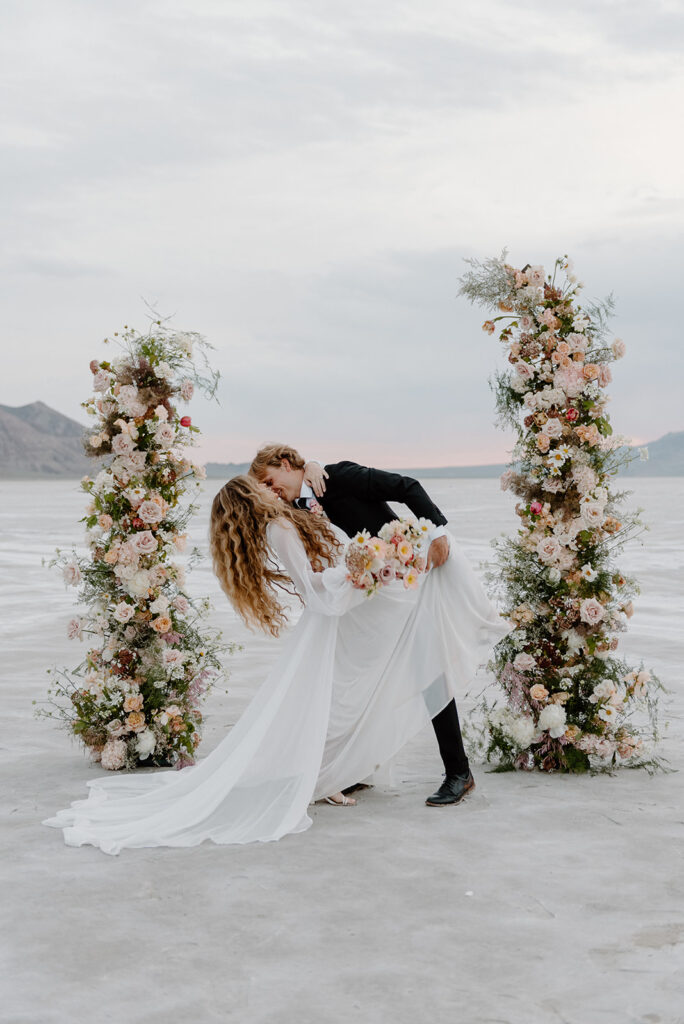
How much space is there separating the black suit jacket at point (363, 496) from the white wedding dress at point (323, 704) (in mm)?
418

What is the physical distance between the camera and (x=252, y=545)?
612 cm

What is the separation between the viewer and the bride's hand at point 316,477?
20.9ft

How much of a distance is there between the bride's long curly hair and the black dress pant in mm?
1094

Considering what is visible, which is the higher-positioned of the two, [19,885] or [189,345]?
[189,345]

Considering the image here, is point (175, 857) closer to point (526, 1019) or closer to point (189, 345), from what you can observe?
point (526, 1019)

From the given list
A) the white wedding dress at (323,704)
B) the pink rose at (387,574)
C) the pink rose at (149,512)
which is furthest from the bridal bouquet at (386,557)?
the pink rose at (149,512)

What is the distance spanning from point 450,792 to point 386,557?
4.86 ft

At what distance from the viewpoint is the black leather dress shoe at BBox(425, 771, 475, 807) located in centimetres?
628

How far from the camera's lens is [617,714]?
698 cm

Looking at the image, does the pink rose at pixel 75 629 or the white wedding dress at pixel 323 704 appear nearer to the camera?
the white wedding dress at pixel 323 704

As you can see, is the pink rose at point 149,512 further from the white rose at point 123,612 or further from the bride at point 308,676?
the bride at point 308,676

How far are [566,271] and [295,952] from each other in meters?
4.66

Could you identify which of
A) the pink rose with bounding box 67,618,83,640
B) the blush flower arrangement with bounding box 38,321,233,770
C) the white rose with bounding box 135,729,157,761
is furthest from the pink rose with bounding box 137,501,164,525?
the white rose with bounding box 135,729,157,761

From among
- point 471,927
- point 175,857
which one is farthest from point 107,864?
point 471,927
